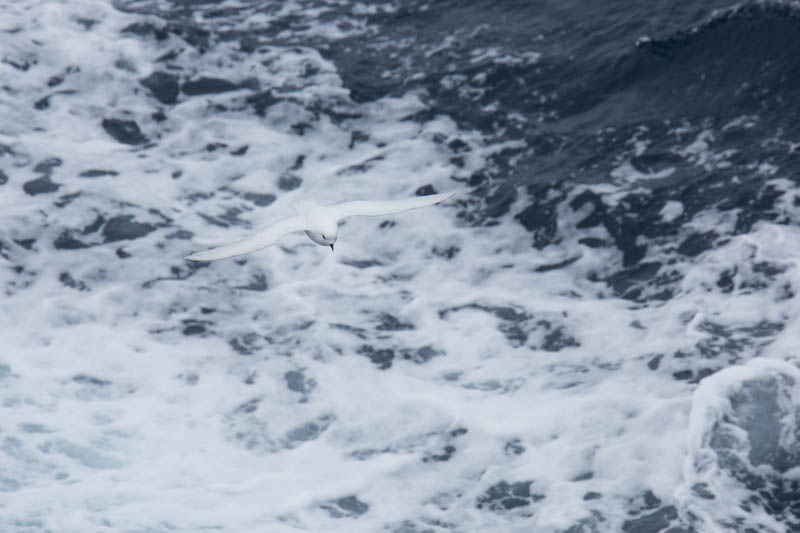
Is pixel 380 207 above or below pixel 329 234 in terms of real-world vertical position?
above

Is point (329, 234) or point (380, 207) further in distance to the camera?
point (380, 207)

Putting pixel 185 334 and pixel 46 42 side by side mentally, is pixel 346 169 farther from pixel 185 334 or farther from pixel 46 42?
pixel 46 42

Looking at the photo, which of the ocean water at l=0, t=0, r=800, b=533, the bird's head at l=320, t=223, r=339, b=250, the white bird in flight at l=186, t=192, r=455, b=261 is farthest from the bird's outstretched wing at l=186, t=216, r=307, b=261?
the ocean water at l=0, t=0, r=800, b=533

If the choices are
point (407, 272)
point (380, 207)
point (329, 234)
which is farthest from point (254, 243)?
point (407, 272)

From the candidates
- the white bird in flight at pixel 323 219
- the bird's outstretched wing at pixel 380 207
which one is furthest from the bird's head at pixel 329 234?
the bird's outstretched wing at pixel 380 207

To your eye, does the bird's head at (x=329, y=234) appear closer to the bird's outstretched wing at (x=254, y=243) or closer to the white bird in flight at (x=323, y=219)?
the white bird in flight at (x=323, y=219)

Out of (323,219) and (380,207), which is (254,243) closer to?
(323,219)

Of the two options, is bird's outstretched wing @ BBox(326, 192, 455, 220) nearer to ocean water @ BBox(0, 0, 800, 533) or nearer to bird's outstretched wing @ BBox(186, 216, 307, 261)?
bird's outstretched wing @ BBox(186, 216, 307, 261)
